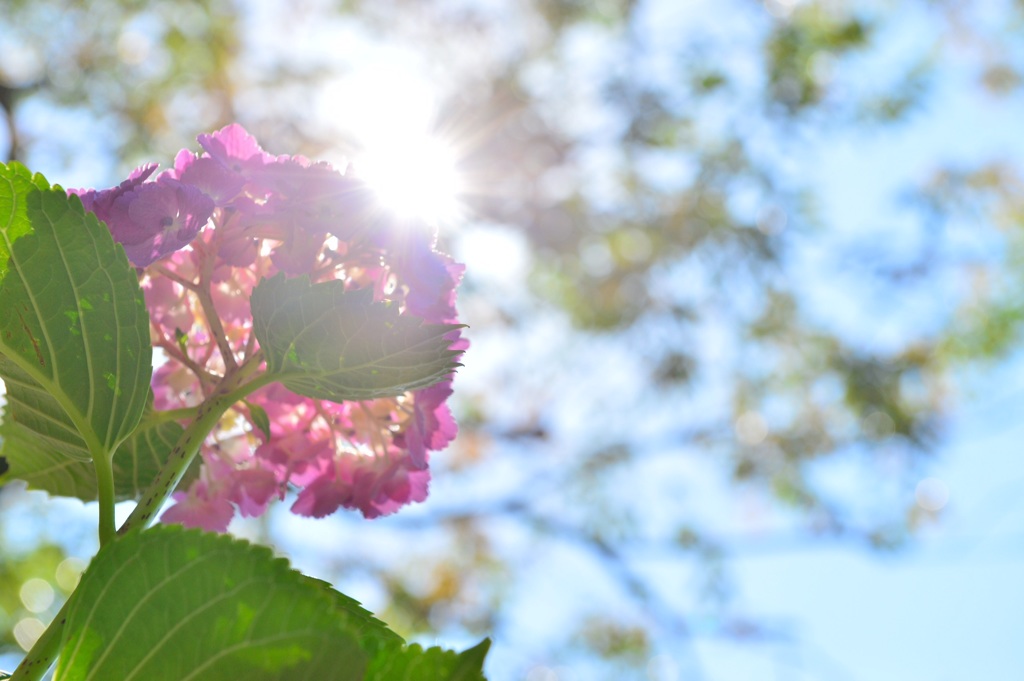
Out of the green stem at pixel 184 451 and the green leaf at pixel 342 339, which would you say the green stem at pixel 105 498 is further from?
the green leaf at pixel 342 339

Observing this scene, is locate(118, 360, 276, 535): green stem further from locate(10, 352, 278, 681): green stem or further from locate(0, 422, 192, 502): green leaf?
locate(0, 422, 192, 502): green leaf

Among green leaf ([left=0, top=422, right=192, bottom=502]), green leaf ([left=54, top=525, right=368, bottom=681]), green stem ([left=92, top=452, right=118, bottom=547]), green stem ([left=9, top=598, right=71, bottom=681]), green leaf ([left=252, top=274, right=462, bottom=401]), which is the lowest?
green stem ([left=9, top=598, right=71, bottom=681])

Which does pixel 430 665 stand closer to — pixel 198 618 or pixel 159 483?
pixel 198 618

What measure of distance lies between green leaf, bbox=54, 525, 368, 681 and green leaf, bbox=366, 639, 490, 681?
1 centimetres

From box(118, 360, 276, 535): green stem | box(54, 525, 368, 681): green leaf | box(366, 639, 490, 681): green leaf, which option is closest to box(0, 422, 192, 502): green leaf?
box(118, 360, 276, 535): green stem

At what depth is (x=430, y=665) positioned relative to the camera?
1.66 feet

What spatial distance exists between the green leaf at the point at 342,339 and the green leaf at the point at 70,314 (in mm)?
92

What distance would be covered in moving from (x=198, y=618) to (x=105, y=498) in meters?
0.17

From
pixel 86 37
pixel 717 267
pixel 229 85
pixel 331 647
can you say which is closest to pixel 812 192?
pixel 717 267

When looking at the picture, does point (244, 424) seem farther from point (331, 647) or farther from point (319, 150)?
point (319, 150)

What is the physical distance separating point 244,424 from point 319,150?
5.80 m

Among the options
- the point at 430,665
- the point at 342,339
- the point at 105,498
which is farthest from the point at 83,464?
the point at 430,665

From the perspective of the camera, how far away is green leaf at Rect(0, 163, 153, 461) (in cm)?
62

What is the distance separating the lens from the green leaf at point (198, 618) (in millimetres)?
509
